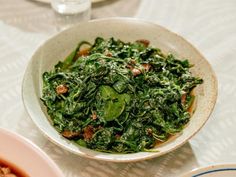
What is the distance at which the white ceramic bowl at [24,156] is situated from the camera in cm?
100

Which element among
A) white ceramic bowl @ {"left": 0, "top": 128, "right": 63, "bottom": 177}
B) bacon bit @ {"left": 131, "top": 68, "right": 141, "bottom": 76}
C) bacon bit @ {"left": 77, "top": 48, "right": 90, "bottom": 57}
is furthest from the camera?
bacon bit @ {"left": 77, "top": 48, "right": 90, "bottom": 57}

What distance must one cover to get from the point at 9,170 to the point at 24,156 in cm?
6

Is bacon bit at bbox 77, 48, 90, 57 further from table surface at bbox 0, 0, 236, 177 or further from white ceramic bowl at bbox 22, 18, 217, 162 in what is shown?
table surface at bbox 0, 0, 236, 177

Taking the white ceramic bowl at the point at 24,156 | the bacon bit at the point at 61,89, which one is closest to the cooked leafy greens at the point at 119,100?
the bacon bit at the point at 61,89

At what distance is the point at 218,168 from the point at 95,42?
0.65 m

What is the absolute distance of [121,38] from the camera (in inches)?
61.0

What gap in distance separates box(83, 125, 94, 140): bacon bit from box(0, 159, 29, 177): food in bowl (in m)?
0.22

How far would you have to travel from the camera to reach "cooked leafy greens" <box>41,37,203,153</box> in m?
1.20

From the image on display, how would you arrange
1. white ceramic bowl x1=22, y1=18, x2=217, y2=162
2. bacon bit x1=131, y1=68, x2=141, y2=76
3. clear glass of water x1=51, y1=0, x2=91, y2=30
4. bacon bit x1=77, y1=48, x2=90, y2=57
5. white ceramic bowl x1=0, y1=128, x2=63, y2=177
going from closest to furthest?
white ceramic bowl x1=0, y1=128, x2=63, y2=177
white ceramic bowl x1=22, y1=18, x2=217, y2=162
bacon bit x1=131, y1=68, x2=141, y2=76
bacon bit x1=77, y1=48, x2=90, y2=57
clear glass of water x1=51, y1=0, x2=91, y2=30

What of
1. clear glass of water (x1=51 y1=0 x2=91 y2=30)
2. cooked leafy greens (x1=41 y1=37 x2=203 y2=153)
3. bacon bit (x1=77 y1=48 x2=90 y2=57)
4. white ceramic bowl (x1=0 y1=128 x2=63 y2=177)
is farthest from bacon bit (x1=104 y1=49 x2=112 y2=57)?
white ceramic bowl (x1=0 y1=128 x2=63 y2=177)

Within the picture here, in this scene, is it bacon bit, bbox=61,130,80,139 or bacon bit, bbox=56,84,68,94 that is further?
bacon bit, bbox=56,84,68,94

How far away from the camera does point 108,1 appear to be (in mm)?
1809

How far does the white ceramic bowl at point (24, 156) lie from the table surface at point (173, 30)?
0.19 meters

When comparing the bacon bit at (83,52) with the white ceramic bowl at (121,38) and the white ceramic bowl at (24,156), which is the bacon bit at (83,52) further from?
A: the white ceramic bowl at (24,156)
